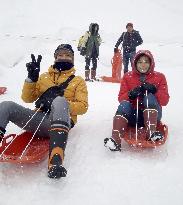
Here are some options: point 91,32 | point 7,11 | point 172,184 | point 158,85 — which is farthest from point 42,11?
point 172,184

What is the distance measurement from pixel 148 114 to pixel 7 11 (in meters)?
18.4

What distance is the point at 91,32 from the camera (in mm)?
10562

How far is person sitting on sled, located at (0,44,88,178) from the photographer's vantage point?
3781 millimetres

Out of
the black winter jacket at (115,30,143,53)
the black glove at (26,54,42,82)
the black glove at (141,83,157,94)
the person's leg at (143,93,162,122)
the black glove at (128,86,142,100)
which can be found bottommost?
the person's leg at (143,93,162,122)

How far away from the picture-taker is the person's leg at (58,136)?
355cm

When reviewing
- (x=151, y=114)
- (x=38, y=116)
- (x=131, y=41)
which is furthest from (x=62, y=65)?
(x=131, y=41)

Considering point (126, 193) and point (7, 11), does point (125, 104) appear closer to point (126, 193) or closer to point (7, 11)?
point (126, 193)

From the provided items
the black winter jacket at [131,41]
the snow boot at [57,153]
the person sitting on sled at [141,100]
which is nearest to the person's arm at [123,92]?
the person sitting on sled at [141,100]

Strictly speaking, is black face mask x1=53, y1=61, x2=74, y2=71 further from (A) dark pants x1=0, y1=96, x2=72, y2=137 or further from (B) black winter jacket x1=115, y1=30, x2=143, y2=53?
(B) black winter jacket x1=115, y1=30, x2=143, y2=53

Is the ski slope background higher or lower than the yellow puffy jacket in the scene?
lower

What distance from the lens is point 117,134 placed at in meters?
4.32

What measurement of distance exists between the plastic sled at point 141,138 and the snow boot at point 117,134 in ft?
0.32

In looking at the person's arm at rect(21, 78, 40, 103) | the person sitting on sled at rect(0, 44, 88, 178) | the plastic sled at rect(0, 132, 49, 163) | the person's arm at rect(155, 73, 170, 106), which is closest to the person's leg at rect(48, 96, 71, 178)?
the person sitting on sled at rect(0, 44, 88, 178)

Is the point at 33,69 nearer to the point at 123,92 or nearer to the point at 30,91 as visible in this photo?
the point at 30,91
